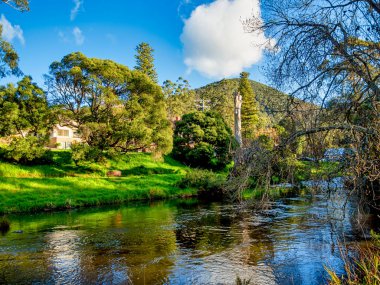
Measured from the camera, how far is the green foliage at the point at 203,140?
149 ft

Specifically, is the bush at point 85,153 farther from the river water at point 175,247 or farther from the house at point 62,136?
the house at point 62,136

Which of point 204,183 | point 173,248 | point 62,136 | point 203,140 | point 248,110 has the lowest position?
point 173,248

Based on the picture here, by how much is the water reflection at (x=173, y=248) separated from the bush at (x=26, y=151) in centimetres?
1380

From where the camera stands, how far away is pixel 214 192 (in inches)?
1243

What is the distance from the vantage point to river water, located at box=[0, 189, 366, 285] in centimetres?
1028

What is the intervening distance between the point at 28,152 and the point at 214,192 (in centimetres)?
1837

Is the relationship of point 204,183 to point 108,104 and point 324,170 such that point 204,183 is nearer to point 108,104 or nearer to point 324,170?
point 108,104

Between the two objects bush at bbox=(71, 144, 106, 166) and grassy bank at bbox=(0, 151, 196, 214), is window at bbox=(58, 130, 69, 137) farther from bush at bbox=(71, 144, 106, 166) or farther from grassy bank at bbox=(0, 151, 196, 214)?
bush at bbox=(71, 144, 106, 166)

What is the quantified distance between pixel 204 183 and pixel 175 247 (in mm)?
18619

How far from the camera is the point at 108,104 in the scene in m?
34.9

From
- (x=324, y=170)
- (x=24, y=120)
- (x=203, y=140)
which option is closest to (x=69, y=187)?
(x=24, y=120)

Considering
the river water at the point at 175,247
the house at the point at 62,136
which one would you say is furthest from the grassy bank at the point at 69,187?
the house at the point at 62,136

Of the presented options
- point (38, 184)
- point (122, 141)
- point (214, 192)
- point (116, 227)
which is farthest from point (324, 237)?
point (122, 141)

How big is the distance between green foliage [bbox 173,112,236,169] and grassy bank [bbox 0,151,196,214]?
8239mm
